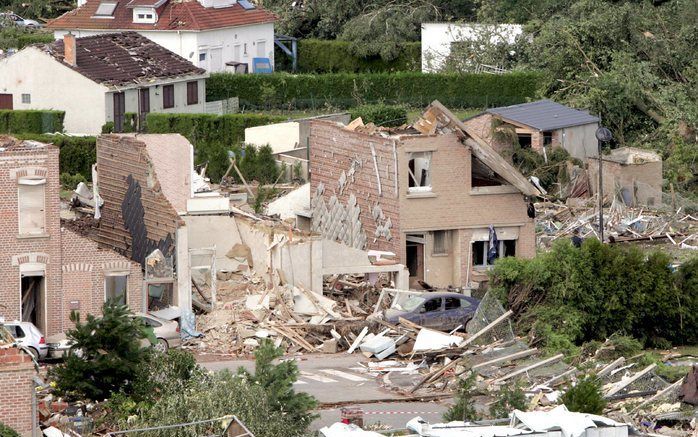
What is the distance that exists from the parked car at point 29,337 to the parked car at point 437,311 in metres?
6.91

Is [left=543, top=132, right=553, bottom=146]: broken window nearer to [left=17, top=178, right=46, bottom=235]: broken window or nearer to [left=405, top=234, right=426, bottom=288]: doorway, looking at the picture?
[left=405, top=234, right=426, bottom=288]: doorway

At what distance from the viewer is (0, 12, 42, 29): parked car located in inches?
3172

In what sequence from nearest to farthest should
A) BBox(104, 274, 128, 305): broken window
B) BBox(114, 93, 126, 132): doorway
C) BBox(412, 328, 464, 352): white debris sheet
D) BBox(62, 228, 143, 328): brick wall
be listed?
BBox(412, 328, 464, 352): white debris sheet, BBox(62, 228, 143, 328): brick wall, BBox(104, 274, 128, 305): broken window, BBox(114, 93, 126, 132): doorway

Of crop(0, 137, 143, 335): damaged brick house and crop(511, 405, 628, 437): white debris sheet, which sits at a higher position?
crop(0, 137, 143, 335): damaged brick house

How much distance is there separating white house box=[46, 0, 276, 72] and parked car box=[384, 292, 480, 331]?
3537 centimetres

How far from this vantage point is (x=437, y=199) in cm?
4188

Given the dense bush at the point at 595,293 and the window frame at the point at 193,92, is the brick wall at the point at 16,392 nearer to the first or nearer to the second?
the dense bush at the point at 595,293

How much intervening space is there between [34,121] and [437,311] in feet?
91.0

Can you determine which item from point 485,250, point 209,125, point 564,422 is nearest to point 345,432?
point 564,422

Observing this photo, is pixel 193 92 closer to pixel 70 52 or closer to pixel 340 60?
pixel 70 52

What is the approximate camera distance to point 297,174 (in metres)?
55.1

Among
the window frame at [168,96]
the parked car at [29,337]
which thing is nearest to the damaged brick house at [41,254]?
the parked car at [29,337]

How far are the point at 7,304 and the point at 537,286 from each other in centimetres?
1058

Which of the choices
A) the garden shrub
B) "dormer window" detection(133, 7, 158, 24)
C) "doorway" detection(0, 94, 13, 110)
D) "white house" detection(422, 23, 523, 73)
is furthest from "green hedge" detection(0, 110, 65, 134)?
the garden shrub
